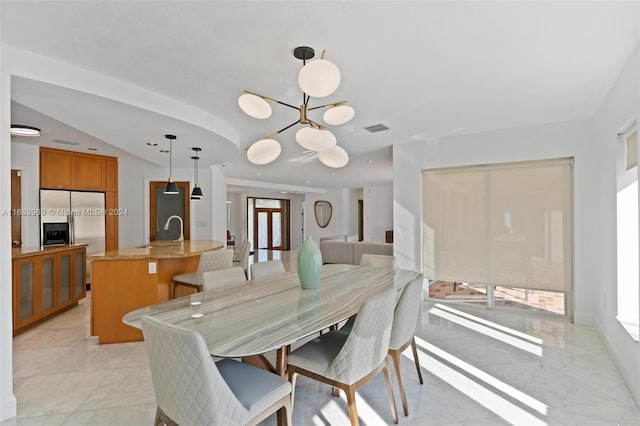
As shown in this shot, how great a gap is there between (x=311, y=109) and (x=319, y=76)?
46 cm

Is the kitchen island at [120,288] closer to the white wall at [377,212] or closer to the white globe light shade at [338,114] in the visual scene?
the white globe light shade at [338,114]

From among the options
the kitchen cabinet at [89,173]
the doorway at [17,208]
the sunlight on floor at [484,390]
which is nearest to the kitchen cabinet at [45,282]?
the doorway at [17,208]

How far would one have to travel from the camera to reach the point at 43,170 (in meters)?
4.83

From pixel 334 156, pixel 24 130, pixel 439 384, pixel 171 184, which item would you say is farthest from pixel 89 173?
pixel 439 384

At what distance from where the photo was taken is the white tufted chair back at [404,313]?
2088 millimetres

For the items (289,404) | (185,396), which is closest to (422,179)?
(289,404)

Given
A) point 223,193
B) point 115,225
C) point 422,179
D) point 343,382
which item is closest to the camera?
point 343,382

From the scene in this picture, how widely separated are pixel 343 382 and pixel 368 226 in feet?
30.7

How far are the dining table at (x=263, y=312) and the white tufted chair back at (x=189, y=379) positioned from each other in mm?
88

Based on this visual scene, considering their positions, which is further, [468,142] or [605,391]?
[468,142]

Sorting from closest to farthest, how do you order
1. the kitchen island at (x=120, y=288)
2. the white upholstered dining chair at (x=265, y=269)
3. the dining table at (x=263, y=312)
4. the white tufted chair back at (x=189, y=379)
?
the white tufted chair back at (x=189, y=379)
the dining table at (x=263, y=312)
the white upholstered dining chair at (x=265, y=269)
the kitchen island at (x=120, y=288)

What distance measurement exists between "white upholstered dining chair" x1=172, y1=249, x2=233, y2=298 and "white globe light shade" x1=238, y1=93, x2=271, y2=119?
1.90 m

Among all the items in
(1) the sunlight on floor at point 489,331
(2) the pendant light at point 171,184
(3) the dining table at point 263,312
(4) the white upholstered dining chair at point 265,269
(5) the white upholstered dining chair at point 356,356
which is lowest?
(1) the sunlight on floor at point 489,331

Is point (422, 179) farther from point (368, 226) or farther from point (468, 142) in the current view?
point (368, 226)
